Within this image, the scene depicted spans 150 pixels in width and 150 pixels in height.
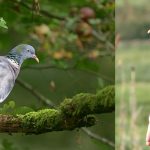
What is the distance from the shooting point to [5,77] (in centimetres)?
215

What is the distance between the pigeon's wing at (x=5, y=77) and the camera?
2.15 meters

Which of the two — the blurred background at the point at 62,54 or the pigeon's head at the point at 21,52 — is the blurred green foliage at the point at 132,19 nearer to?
the blurred background at the point at 62,54

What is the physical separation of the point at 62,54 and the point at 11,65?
459mm

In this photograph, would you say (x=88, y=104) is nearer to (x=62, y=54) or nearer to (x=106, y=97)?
(x=106, y=97)

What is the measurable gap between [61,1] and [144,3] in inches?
14.2

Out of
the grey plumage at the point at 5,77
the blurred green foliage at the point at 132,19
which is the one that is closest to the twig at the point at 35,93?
the grey plumage at the point at 5,77

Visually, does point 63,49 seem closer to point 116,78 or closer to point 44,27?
point 44,27

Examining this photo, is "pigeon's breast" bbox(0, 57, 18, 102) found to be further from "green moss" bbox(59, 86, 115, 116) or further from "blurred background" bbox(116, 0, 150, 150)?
"blurred background" bbox(116, 0, 150, 150)

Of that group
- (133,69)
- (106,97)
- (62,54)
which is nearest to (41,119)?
(106,97)

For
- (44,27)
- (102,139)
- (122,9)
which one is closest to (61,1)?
(44,27)

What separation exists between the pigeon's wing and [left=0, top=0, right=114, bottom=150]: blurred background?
3 cm

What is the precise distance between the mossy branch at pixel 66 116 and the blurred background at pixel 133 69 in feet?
0.56

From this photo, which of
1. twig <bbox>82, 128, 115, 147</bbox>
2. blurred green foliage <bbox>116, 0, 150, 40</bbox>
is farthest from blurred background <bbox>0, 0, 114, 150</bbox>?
blurred green foliage <bbox>116, 0, 150, 40</bbox>

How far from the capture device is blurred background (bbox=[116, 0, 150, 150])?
2344mm
